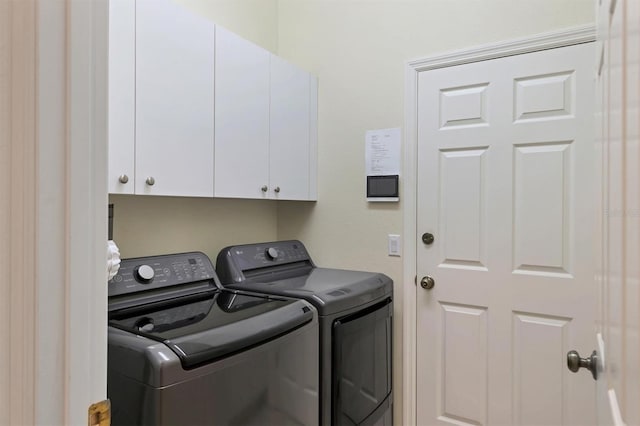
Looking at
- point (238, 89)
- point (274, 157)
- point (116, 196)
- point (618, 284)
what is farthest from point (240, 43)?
point (618, 284)

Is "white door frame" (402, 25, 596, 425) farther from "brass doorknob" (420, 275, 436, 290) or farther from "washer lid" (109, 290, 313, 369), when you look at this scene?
"washer lid" (109, 290, 313, 369)

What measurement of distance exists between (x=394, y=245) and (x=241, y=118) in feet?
3.37

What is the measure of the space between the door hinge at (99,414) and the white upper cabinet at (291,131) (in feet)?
5.16

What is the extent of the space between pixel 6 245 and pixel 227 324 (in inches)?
30.6

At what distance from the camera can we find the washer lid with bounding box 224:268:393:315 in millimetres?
1699

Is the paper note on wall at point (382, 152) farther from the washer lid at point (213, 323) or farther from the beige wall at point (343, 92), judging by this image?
the washer lid at point (213, 323)

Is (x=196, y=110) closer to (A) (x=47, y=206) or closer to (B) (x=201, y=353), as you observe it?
(B) (x=201, y=353)

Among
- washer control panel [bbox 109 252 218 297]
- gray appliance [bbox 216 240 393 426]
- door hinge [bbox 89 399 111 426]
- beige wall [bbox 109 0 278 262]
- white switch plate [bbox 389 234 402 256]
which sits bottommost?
gray appliance [bbox 216 240 393 426]

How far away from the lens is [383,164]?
227 centimetres

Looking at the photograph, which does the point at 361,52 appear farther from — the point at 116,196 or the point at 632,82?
the point at 632,82

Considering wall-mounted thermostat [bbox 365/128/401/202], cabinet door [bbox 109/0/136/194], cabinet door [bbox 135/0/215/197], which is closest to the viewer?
cabinet door [bbox 109/0/136/194]

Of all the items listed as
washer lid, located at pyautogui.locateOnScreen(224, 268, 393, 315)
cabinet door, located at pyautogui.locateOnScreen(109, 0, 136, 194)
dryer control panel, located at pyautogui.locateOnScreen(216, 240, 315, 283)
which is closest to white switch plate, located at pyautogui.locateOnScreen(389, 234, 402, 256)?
washer lid, located at pyautogui.locateOnScreen(224, 268, 393, 315)

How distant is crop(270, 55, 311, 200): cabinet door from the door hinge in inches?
62.1

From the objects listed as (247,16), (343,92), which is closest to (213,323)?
(343,92)
